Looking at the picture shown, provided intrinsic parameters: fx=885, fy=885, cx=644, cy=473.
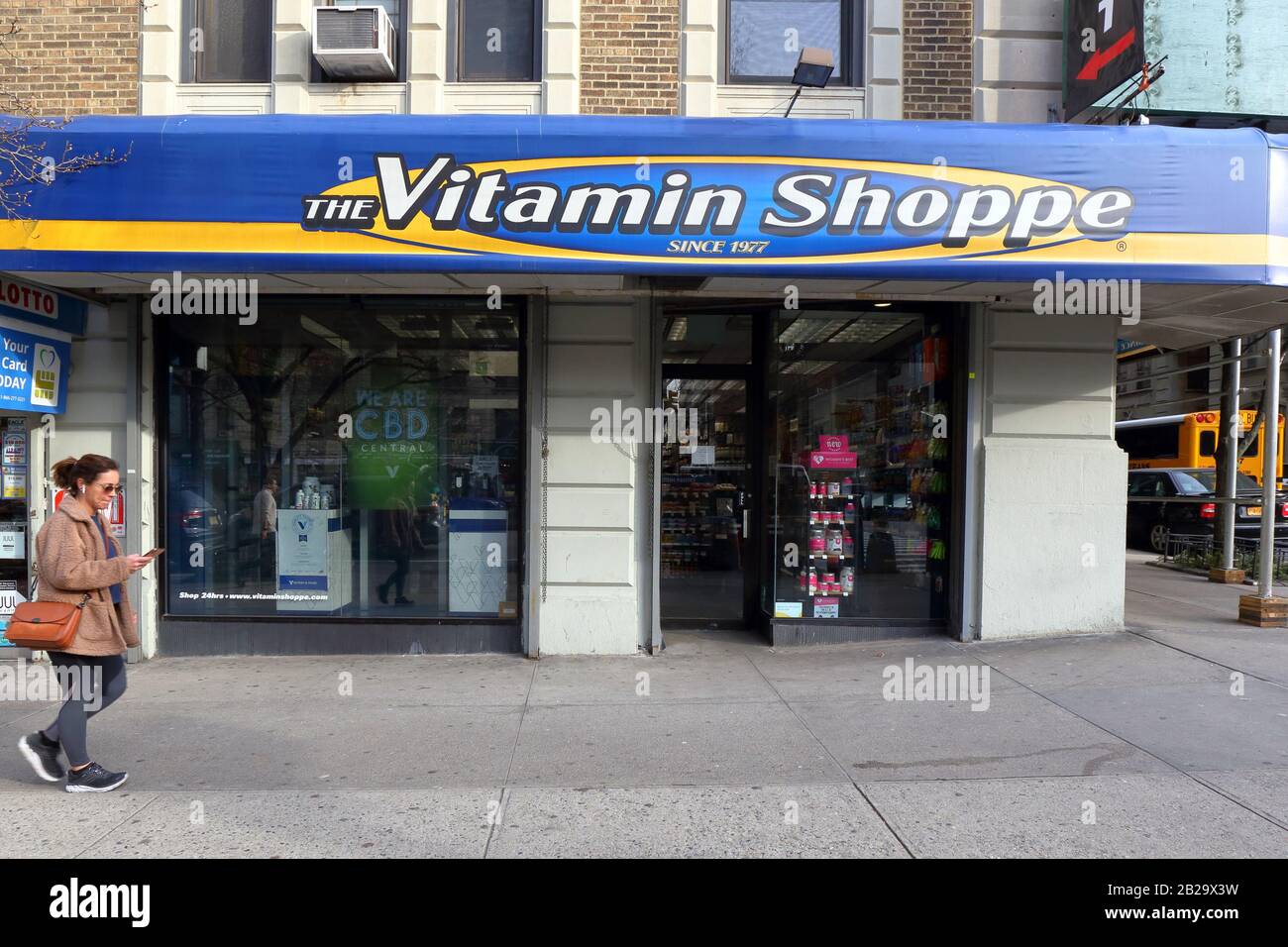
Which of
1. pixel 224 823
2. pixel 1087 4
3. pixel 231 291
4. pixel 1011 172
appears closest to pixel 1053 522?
pixel 1011 172

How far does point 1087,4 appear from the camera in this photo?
23.9 feet

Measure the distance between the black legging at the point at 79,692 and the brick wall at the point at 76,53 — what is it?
5.28 m

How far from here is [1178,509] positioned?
18.2 meters

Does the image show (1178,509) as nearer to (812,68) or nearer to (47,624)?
(812,68)

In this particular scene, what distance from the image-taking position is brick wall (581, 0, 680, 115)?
7645 millimetres

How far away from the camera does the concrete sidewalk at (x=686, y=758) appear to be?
4.18 m

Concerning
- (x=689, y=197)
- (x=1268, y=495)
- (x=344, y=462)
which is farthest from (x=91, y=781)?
(x=1268, y=495)

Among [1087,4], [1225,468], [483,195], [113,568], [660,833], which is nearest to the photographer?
[660,833]

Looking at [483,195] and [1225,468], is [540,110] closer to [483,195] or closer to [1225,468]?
[483,195]

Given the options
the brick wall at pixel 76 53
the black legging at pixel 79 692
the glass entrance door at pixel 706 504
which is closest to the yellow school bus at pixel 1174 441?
the glass entrance door at pixel 706 504

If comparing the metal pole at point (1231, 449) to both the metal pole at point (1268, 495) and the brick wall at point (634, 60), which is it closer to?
the metal pole at point (1268, 495)

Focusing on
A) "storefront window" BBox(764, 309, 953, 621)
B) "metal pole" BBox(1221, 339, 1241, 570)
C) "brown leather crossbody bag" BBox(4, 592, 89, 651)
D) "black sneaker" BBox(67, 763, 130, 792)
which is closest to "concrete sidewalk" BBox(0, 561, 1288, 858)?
"black sneaker" BBox(67, 763, 130, 792)

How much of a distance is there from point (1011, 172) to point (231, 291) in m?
6.36

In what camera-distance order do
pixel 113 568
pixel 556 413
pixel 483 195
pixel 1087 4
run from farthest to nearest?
pixel 556 413 → pixel 1087 4 → pixel 483 195 → pixel 113 568
